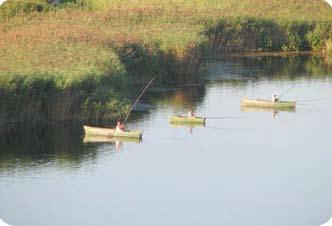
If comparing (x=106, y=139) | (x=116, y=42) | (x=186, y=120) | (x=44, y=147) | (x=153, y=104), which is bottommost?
(x=44, y=147)

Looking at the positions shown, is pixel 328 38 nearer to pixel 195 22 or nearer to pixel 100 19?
pixel 195 22

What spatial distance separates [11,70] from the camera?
23156mm

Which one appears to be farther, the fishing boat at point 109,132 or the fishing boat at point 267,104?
the fishing boat at point 267,104

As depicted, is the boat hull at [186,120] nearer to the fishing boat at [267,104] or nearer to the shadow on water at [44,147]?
the shadow on water at [44,147]

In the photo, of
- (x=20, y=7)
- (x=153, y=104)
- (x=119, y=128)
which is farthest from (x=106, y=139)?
(x=20, y=7)

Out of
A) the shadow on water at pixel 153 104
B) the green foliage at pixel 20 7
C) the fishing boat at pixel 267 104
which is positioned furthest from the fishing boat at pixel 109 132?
the green foliage at pixel 20 7

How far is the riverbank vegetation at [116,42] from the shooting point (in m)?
22.9

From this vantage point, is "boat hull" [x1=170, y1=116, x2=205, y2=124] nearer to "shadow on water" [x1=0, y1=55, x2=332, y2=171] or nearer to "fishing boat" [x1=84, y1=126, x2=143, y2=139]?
"shadow on water" [x1=0, y1=55, x2=332, y2=171]

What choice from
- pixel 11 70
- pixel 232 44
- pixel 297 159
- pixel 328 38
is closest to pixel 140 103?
pixel 11 70

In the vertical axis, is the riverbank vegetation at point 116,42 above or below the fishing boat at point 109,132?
above

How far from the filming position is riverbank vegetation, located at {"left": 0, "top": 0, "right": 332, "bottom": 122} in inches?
901

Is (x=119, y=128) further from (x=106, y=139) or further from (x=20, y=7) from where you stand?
(x=20, y=7)

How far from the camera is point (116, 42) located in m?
28.7

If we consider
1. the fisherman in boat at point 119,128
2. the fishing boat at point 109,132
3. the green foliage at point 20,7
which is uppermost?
the green foliage at point 20,7
